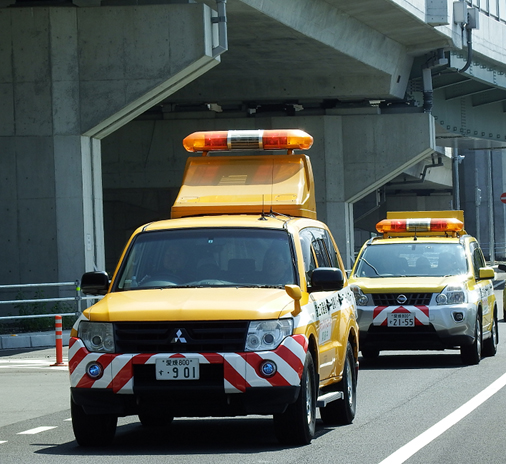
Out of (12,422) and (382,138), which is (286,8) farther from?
(12,422)

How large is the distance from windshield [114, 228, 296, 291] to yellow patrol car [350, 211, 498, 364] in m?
6.98

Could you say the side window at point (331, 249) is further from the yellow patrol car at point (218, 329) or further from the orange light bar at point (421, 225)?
the orange light bar at point (421, 225)

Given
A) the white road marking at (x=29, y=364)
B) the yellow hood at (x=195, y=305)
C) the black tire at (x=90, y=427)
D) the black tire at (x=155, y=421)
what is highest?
the yellow hood at (x=195, y=305)

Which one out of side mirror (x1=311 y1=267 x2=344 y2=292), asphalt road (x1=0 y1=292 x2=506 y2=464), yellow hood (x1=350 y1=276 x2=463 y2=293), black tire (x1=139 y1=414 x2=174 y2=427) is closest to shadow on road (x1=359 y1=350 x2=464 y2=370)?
yellow hood (x1=350 y1=276 x2=463 y2=293)

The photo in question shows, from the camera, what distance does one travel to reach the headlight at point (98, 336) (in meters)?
9.04

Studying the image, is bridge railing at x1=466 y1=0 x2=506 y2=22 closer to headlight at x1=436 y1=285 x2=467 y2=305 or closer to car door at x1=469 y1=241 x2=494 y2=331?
car door at x1=469 y1=241 x2=494 y2=331

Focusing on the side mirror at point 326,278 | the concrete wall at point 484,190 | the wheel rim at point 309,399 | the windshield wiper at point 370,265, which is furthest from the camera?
the concrete wall at point 484,190

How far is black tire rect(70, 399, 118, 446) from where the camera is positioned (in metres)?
9.29

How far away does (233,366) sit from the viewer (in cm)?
879

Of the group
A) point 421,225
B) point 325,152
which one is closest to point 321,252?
point 421,225

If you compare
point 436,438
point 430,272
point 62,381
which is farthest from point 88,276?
point 430,272

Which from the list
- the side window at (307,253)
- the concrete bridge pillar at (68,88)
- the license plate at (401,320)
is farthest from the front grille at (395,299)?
the concrete bridge pillar at (68,88)

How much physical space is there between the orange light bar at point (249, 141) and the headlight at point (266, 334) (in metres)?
3.91

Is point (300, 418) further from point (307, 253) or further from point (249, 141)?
point (249, 141)
